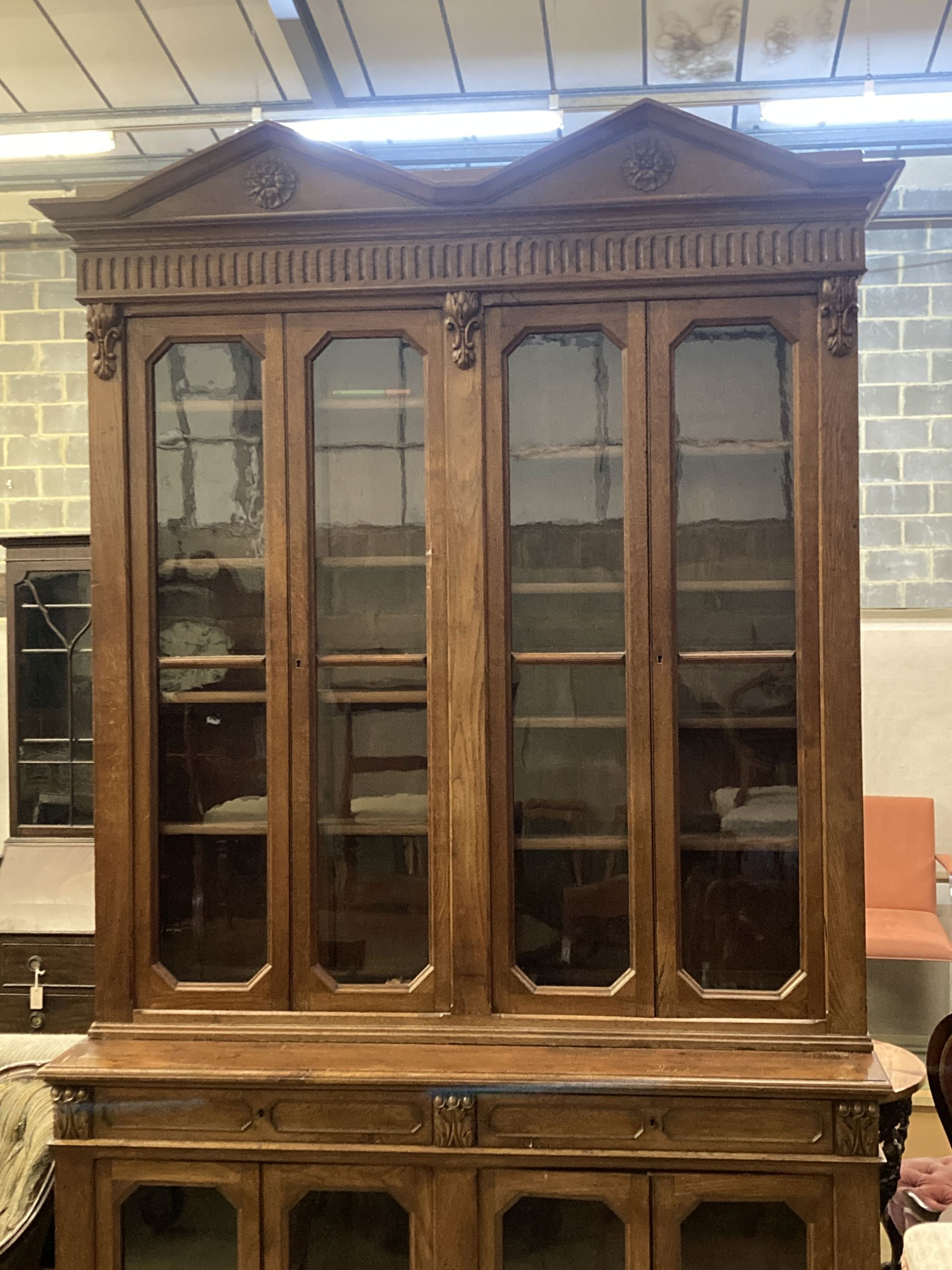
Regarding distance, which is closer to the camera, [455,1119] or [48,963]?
[455,1119]

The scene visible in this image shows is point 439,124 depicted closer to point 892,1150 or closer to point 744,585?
point 744,585

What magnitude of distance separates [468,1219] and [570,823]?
82 centimetres

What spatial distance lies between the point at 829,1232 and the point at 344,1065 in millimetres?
1026

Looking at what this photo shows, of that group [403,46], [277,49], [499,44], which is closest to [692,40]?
[499,44]

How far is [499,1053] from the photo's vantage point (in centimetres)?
220

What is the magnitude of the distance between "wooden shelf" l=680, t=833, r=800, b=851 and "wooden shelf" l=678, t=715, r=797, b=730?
0.76 ft

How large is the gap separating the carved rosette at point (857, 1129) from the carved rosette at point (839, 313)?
4.99 feet

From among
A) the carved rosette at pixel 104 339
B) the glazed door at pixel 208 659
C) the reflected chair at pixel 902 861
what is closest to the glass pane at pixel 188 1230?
the glazed door at pixel 208 659

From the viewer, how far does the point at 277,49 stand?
3.64 meters

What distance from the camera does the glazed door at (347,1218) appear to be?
7.00 feet

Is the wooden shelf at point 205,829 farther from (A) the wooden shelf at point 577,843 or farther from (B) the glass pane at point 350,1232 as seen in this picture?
(B) the glass pane at point 350,1232

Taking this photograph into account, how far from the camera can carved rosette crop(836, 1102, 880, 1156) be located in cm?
205

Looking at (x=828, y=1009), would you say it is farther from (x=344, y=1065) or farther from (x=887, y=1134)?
(x=344, y=1065)

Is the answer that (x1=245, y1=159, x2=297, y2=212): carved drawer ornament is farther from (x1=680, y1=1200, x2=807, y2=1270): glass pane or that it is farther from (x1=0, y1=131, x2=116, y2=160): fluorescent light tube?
(x1=680, y1=1200, x2=807, y2=1270): glass pane
